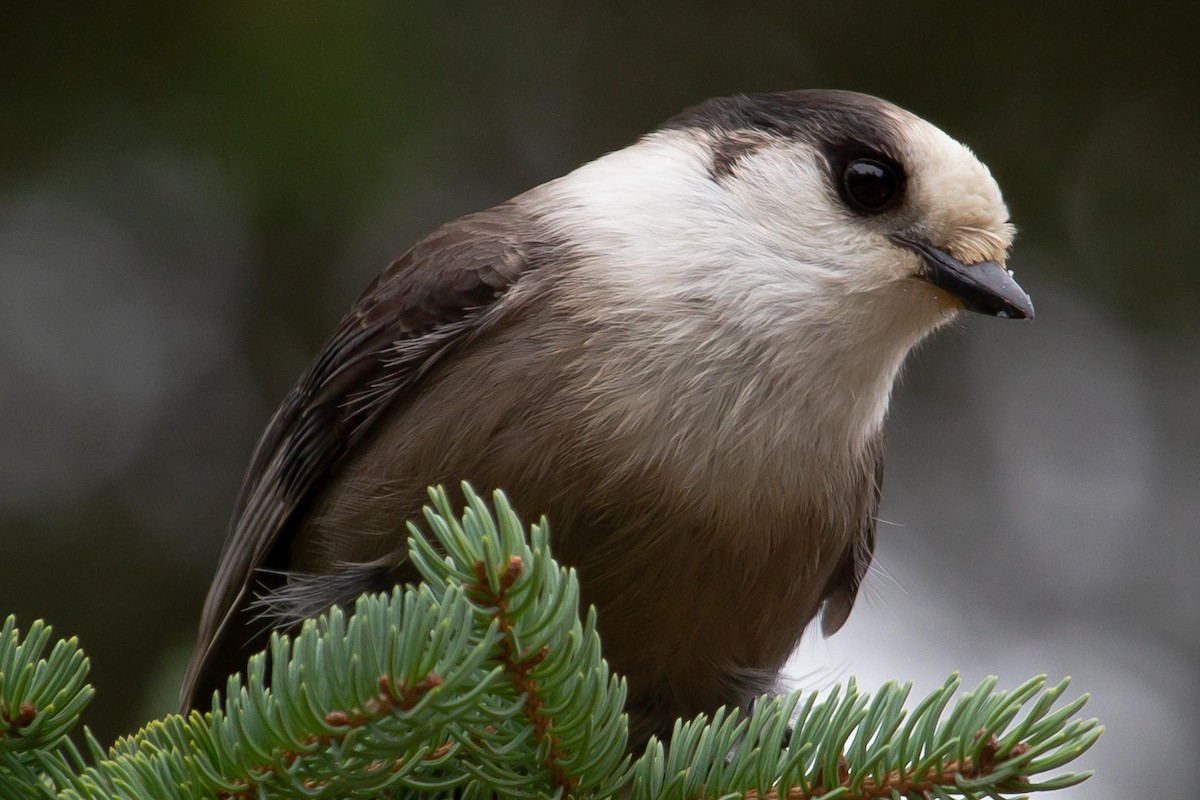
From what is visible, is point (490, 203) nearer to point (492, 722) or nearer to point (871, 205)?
point (871, 205)

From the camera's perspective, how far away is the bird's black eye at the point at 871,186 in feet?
9.33

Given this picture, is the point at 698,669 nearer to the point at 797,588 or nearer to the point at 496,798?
the point at 797,588

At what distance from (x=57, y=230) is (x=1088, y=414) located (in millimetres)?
3991

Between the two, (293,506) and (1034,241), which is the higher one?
(1034,241)

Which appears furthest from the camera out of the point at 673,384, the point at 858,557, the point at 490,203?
the point at 490,203

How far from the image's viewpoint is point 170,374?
4594mm

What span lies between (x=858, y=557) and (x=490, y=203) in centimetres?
238

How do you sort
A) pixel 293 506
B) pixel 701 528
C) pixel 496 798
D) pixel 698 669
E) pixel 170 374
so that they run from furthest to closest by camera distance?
1. pixel 170 374
2. pixel 293 506
3. pixel 698 669
4. pixel 701 528
5. pixel 496 798

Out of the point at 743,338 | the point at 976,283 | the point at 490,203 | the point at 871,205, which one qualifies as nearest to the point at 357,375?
the point at 743,338

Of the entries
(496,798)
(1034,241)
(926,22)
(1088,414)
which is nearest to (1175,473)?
(1088,414)

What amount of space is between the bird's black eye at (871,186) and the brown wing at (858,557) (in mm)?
545

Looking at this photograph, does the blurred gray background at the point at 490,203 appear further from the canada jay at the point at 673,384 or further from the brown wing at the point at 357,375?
the canada jay at the point at 673,384

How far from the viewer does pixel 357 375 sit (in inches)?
118

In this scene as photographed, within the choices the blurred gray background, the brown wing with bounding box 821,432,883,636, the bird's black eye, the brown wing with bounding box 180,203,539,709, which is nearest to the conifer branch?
the brown wing with bounding box 180,203,539,709
